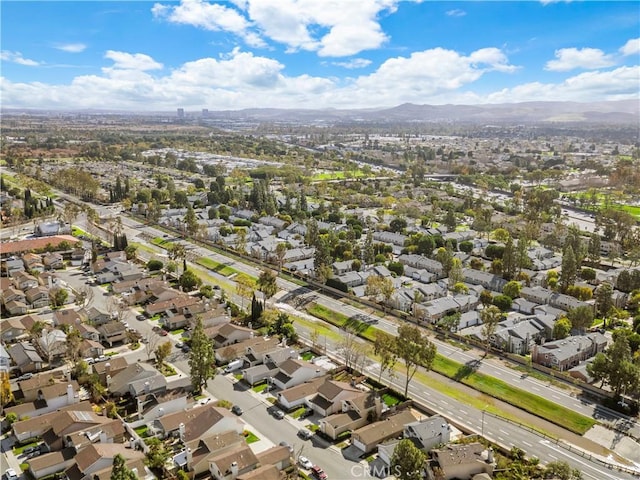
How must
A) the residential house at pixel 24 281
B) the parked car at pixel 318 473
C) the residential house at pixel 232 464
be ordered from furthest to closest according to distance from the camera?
the residential house at pixel 24 281 < the parked car at pixel 318 473 < the residential house at pixel 232 464

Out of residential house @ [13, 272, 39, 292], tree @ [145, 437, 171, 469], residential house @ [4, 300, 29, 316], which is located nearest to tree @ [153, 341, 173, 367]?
tree @ [145, 437, 171, 469]

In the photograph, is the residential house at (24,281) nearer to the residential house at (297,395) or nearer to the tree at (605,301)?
the residential house at (297,395)

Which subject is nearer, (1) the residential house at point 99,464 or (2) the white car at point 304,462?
(1) the residential house at point 99,464

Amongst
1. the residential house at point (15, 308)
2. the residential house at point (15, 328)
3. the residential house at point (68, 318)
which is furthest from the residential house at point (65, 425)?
the residential house at point (15, 308)

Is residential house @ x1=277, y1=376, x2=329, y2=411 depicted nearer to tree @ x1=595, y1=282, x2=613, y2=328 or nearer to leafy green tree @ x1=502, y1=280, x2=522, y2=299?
leafy green tree @ x1=502, y1=280, x2=522, y2=299

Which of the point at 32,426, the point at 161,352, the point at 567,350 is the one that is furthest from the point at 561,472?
the point at 32,426
